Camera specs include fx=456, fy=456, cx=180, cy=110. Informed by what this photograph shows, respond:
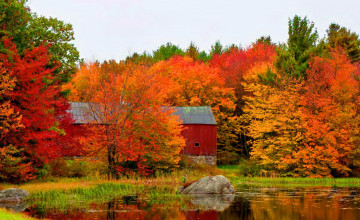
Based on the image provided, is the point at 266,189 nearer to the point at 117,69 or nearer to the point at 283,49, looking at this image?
the point at 283,49

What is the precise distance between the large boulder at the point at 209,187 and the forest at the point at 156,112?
5.38 metres

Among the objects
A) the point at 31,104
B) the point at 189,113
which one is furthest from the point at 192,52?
the point at 31,104

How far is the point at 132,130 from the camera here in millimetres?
34938

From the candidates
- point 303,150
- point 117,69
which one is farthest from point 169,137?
point 117,69

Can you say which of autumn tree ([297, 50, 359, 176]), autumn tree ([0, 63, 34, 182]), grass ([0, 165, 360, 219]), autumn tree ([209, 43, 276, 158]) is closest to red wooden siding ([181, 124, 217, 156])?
autumn tree ([209, 43, 276, 158])

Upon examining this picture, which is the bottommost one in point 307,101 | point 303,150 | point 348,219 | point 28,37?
point 348,219

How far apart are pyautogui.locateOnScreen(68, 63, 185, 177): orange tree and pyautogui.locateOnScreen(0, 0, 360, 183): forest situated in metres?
0.08

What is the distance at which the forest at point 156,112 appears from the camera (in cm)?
2891

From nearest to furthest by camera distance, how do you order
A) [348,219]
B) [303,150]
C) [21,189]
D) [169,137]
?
1. [348,219]
2. [21,189]
3. [169,137]
4. [303,150]

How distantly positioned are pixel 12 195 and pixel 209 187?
12458mm

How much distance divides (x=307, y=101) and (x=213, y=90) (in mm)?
14770

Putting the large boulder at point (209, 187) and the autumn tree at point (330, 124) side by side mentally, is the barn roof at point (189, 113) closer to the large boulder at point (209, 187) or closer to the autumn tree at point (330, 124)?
the autumn tree at point (330, 124)

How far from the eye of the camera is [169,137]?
36.9 meters

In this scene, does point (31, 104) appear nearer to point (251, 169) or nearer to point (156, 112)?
point (156, 112)
